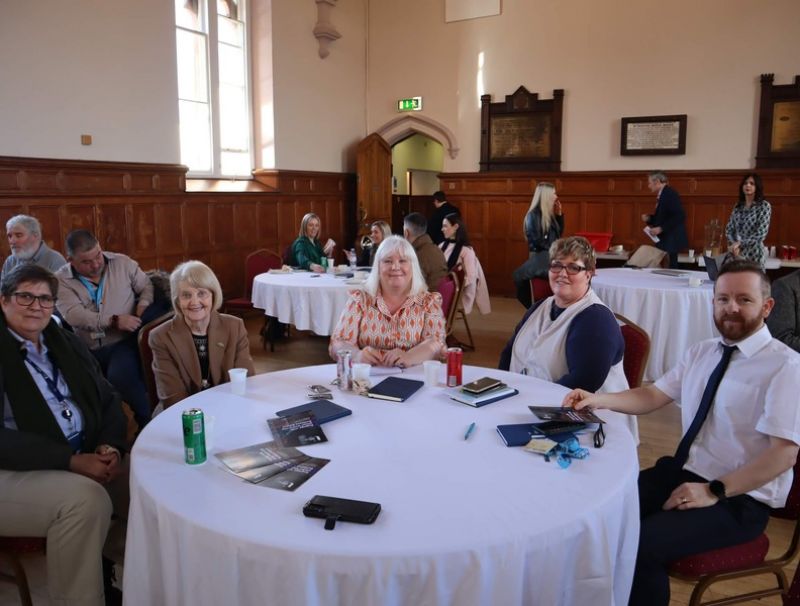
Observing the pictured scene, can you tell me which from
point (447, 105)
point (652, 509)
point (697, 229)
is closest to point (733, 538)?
point (652, 509)

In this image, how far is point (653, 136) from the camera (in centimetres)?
856

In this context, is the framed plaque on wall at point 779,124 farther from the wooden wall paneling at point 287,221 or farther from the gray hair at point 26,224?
the gray hair at point 26,224

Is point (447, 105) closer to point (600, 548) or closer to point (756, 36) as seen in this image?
point (756, 36)

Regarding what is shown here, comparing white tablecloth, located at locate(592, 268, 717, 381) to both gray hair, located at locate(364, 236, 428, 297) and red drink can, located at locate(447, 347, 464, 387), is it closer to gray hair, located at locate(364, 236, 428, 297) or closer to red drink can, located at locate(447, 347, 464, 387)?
gray hair, located at locate(364, 236, 428, 297)

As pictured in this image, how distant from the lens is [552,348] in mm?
2666

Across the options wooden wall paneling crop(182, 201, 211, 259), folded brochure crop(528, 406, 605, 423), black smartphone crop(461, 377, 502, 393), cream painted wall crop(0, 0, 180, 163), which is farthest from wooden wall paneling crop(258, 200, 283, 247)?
folded brochure crop(528, 406, 605, 423)

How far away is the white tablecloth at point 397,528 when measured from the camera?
1336mm

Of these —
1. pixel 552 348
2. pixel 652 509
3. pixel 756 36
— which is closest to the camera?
pixel 652 509

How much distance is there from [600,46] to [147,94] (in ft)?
19.8

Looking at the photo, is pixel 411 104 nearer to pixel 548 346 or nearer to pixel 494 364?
pixel 494 364

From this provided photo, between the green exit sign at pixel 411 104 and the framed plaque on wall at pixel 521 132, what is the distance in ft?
3.63

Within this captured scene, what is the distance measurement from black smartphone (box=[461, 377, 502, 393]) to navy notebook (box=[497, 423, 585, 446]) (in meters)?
0.34

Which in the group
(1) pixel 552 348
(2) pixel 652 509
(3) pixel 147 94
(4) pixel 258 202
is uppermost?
(3) pixel 147 94

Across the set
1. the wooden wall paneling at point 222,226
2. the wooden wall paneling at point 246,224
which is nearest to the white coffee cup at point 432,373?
the wooden wall paneling at point 222,226
